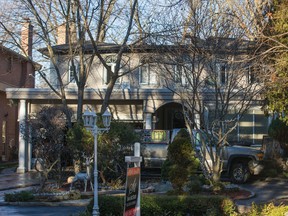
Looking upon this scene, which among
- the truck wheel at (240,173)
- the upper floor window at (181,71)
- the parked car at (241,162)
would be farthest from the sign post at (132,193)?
the truck wheel at (240,173)

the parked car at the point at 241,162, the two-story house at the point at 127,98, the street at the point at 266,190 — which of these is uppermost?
the two-story house at the point at 127,98

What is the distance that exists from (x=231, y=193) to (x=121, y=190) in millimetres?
4162

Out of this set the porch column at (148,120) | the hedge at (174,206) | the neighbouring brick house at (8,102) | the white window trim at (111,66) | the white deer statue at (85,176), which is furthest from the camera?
the neighbouring brick house at (8,102)

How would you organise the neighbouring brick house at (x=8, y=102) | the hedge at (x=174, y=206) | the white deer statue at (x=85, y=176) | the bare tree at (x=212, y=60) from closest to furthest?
the hedge at (x=174, y=206)
the bare tree at (x=212, y=60)
the white deer statue at (x=85, y=176)
the neighbouring brick house at (x=8, y=102)

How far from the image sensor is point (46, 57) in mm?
25297

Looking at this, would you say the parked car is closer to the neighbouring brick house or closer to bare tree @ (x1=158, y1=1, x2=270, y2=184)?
bare tree @ (x1=158, y1=1, x2=270, y2=184)

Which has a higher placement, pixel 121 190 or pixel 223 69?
pixel 223 69

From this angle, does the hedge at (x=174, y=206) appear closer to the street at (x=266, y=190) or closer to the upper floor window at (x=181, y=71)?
the street at (x=266, y=190)

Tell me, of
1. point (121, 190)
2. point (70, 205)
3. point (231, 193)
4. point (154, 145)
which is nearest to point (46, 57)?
point (154, 145)

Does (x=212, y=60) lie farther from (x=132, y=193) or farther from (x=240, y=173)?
(x=132, y=193)

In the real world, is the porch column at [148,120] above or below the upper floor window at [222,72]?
below

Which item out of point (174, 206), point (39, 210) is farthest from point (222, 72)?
point (39, 210)

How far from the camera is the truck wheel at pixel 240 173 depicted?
62.8 feet

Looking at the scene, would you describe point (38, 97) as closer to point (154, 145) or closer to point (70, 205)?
point (154, 145)
